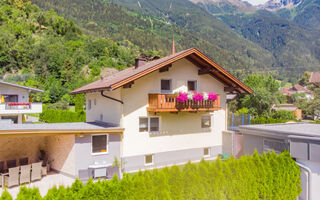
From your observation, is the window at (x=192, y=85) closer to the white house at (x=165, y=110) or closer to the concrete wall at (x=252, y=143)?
the white house at (x=165, y=110)

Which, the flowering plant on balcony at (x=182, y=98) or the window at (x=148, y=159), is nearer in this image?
the flowering plant on balcony at (x=182, y=98)

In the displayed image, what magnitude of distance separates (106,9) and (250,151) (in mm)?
134475

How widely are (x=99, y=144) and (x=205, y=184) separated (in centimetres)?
697

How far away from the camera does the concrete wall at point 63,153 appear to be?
498 inches

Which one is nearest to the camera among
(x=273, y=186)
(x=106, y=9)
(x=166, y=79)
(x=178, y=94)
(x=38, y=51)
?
(x=273, y=186)

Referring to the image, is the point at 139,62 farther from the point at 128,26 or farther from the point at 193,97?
the point at 128,26

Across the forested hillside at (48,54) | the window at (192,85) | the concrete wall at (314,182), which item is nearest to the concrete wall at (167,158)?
the window at (192,85)

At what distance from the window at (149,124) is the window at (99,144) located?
7.34ft

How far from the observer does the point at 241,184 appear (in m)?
9.05

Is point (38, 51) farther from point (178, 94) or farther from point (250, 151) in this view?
point (250, 151)

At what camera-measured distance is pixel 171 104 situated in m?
14.0

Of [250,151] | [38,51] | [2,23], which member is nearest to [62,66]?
[38,51]

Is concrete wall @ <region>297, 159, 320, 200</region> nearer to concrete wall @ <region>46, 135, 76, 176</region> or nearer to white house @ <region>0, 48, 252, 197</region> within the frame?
white house @ <region>0, 48, 252, 197</region>

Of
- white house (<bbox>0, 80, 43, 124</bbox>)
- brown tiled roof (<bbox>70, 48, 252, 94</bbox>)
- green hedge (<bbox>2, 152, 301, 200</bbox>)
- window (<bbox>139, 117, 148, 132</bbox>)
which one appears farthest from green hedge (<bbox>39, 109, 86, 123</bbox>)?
green hedge (<bbox>2, 152, 301, 200</bbox>)
